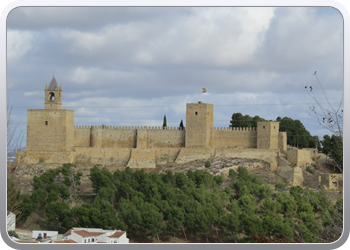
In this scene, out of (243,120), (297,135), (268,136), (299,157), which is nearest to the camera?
(299,157)

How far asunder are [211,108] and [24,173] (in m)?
10.0

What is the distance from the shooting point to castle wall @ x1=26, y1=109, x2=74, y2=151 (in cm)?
3216

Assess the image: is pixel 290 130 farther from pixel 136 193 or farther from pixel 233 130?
pixel 136 193

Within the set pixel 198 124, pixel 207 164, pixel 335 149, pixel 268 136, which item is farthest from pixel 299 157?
pixel 335 149

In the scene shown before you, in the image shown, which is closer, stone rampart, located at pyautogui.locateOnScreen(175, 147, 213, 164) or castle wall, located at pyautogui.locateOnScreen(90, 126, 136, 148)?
stone rampart, located at pyautogui.locateOnScreen(175, 147, 213, 164)

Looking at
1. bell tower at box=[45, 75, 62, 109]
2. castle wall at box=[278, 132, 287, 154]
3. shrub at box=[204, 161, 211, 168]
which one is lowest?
shrub at box=[204, 161, 211, 168]

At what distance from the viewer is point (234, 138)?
32125 mm

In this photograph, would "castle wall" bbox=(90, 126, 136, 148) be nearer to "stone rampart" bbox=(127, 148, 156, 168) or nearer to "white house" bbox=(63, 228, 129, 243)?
"stone rampart" bbox=(127, 148, 156, 168)

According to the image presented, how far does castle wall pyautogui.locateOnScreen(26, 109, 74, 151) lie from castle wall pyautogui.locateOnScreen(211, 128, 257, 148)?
7634 mm

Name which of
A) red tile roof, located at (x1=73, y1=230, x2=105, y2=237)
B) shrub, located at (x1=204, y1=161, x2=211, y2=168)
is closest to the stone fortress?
shrub, located at (x1=204, y1=161, x2=211, y2=168)

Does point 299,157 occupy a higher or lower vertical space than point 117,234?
higher

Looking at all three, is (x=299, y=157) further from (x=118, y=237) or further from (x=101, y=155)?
(x=118, y=237)

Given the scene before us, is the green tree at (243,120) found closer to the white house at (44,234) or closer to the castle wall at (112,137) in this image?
the castle wall at (112,137)

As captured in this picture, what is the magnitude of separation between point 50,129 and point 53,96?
232 cm
